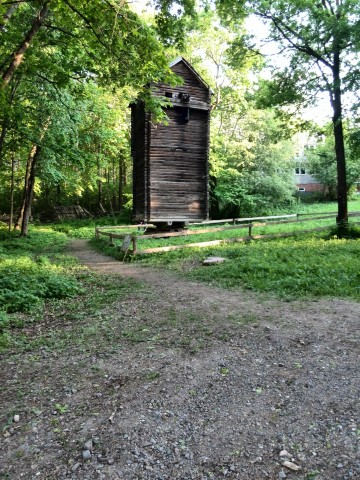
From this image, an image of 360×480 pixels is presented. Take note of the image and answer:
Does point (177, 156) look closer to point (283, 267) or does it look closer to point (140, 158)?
point (140, 158)

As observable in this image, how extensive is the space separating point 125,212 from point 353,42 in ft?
86.2

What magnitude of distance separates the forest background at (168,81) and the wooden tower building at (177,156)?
2235mm

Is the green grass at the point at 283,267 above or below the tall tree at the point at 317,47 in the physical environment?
below

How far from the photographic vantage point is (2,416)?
3674mm

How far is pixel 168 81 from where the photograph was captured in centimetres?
873

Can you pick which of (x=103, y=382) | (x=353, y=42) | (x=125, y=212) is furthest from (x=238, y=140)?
(x=103, y=382)

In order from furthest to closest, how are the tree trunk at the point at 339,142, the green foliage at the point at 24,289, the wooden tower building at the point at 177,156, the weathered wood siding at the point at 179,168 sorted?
the weathered wood siding at the point at 179,168, the wooden tower building at the point at 177,156, the tree trunk at the point at 339,142, the green foliage at the point at 24,289

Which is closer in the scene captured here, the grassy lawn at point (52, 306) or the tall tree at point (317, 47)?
the grassy lawn at point (52, 306)

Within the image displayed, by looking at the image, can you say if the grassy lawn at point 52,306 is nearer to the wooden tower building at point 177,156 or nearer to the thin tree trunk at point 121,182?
the wooden tower building at point 177,156

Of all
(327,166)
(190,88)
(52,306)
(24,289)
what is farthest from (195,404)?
(327,166)

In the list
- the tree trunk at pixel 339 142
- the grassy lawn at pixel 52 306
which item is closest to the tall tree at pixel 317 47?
the tree trunk at pixel 339 142

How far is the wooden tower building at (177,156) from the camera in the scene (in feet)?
58.0

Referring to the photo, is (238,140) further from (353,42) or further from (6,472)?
(6,472)

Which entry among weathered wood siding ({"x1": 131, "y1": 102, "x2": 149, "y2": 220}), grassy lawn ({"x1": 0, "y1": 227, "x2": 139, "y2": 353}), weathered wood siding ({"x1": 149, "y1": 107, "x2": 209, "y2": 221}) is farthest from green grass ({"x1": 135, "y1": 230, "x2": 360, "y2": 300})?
weathered wood siding ({"x1": 131, "y1": 102, "x2": 149, "y2": 220})
